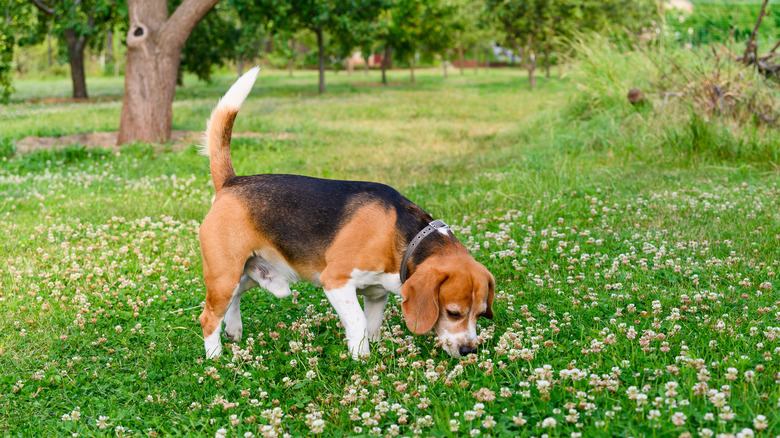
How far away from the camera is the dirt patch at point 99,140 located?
13133 millimetres

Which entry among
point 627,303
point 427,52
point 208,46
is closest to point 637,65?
point 627,303

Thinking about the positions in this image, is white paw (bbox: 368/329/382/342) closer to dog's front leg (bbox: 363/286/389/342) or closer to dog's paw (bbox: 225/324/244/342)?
dog's front leg (bbox: 363/286/389/342)

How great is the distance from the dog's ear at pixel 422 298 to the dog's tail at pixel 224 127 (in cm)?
174

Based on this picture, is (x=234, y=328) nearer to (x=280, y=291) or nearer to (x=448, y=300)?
(x=280, y=291)

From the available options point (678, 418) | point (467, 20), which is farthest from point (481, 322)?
point (467, 20)

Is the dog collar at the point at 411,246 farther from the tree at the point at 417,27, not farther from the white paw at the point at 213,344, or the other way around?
the tree at the point at 417,27

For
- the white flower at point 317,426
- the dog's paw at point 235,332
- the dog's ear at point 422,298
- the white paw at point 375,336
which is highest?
the dog's ear at point 422,298

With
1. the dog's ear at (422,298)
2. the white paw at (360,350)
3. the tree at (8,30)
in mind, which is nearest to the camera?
the dog's ear at (422,298)

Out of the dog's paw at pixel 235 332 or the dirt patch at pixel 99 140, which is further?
the dirt patch at pixel 99 140

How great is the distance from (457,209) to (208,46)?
1011 inches

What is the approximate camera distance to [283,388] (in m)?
4.26

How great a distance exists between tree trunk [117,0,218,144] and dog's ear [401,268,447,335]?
10.5 m

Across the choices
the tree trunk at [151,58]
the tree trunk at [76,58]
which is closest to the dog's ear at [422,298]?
the tree trunk at [151,58]

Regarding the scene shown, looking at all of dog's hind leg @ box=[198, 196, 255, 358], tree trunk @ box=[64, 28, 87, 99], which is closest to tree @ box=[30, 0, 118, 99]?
tree trunk @ box=[64, 28, 87, 99]
